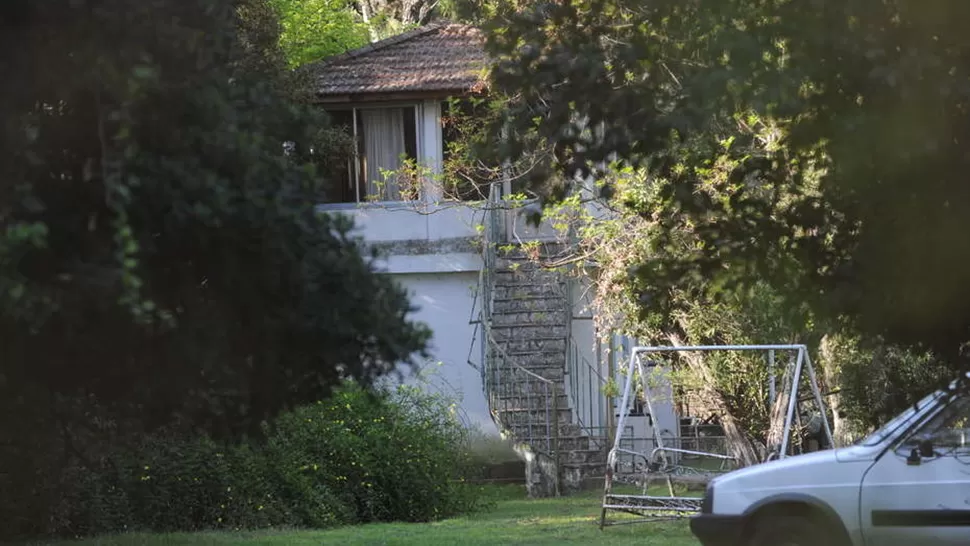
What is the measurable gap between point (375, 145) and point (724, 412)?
26.7 feet

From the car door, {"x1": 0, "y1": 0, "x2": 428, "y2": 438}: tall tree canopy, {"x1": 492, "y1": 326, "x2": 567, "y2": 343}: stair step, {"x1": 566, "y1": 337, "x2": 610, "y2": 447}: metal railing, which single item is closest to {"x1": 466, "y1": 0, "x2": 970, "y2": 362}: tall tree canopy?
{"x1": 0, "y1": 0, "x2": 428, "y2": 438}: tall tree canopy

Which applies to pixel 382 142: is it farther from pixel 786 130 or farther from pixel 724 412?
pixel 786 130

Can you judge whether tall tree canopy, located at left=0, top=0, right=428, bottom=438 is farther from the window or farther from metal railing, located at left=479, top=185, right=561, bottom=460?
the window

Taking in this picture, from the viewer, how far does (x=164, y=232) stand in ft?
16.8

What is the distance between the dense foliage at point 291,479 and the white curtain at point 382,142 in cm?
642

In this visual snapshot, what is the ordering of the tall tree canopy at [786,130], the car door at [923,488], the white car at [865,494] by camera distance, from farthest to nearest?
the white car at [865,494] → the car door at [923,488] → the tall tree canopy at [786,130]

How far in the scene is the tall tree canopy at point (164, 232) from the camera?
476 centimetres

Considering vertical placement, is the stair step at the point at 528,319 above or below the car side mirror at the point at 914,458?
below

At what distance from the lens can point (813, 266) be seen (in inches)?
272

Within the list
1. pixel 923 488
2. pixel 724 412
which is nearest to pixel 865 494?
pixel 923 488

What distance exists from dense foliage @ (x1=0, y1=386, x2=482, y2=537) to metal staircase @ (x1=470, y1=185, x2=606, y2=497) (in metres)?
2.28

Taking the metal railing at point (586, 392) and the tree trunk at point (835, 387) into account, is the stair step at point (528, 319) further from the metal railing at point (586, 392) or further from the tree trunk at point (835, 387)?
the tree trunk at point (835, 387)

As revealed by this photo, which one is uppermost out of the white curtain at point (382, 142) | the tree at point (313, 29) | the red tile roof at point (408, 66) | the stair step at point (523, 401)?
the tree at point (313, 29)

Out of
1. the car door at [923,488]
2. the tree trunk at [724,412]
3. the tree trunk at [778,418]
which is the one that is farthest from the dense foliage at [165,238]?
the tree trunk at [724,412]
